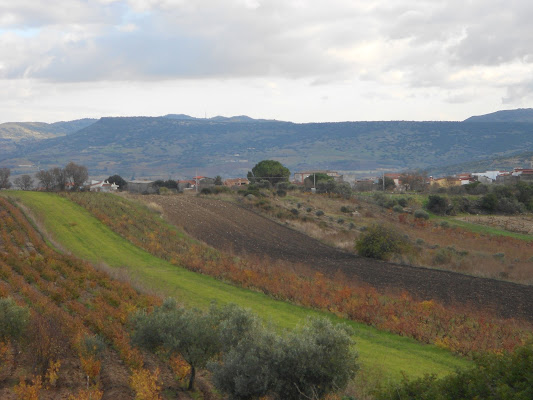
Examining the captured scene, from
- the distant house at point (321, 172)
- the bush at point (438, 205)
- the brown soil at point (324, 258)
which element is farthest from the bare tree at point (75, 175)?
the distant house at point (321, 172)

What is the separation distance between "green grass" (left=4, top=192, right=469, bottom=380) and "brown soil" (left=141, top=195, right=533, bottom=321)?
21.6 feet

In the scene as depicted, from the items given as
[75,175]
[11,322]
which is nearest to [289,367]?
[11,322]

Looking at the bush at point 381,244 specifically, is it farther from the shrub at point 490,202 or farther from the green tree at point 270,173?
the green tree at point 270,173

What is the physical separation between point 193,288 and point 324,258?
13.9m

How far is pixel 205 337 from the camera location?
11516 mm

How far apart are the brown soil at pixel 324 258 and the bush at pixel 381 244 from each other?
90 centimetres

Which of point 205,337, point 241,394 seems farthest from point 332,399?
point 205,337

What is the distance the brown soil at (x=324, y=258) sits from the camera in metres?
23.9

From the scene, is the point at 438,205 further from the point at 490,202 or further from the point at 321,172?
the point at 321,172

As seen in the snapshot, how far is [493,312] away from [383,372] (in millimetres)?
9797

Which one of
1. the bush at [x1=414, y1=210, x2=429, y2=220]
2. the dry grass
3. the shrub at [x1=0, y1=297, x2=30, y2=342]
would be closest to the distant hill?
the dry grass

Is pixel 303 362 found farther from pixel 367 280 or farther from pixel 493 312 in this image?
→ pixel 367 280

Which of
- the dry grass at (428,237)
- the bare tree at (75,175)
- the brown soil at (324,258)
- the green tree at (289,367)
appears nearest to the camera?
the green tree at (289,367)

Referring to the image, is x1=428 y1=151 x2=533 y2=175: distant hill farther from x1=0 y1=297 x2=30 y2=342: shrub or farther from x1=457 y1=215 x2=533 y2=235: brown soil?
x1=0 y1=297 x2=30 y2=342: shrub
